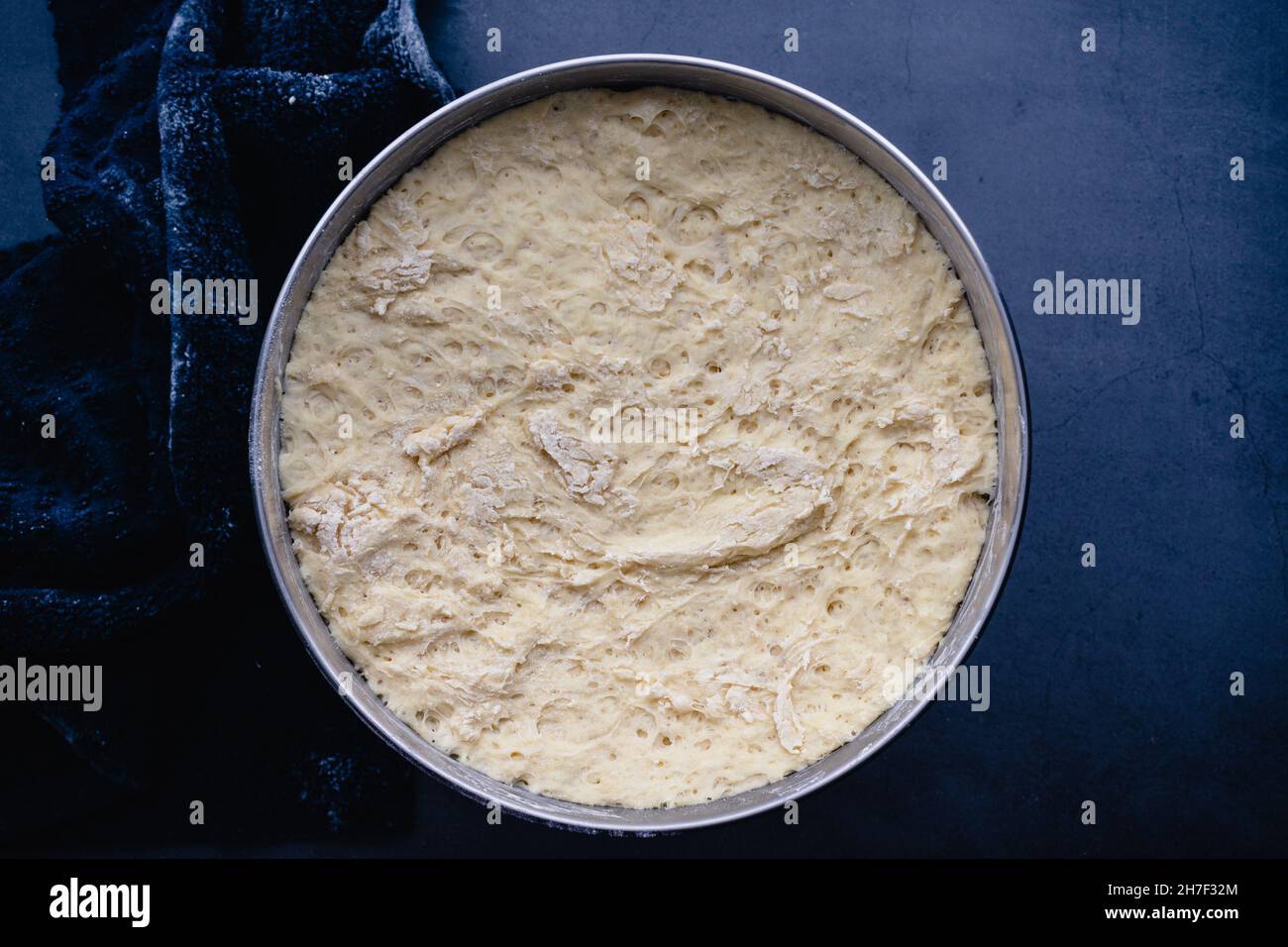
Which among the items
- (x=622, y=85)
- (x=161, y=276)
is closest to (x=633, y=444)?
(x=622, y=85)

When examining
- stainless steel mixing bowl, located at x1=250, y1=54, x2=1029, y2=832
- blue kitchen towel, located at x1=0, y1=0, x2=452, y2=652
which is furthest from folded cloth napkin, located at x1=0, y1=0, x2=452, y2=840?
stainless steel mixing bowl, located at x1=250, y1=54, x2=1029, y2=832

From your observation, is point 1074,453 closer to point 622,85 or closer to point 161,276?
point 622,85

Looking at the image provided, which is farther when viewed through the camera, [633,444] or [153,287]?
[153,287]

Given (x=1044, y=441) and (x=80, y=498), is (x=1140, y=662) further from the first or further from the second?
(x=80, y=498)

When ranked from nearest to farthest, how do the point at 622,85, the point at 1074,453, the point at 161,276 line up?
the point at 622,85 → the point at 161,276 → the point at 1074,453

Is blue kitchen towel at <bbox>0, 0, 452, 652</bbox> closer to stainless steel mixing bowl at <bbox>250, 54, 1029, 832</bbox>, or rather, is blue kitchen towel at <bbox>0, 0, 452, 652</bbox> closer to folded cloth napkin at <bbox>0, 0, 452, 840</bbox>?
folded cloth napkin at <bbox>0, 0, 452, 840</bbox>

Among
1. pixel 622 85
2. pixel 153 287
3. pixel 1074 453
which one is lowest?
pixel 1074 453

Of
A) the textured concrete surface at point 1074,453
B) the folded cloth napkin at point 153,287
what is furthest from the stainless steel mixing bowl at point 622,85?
the textured concrete surface at point 1074,453
